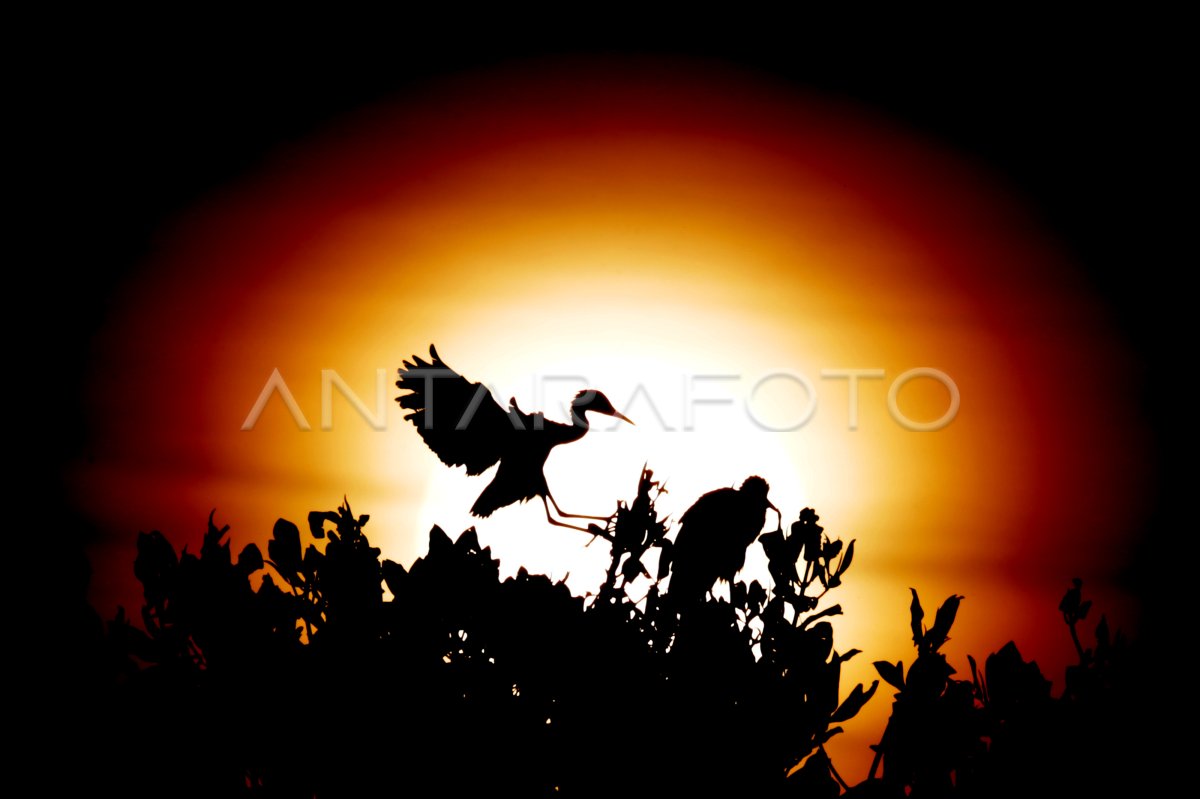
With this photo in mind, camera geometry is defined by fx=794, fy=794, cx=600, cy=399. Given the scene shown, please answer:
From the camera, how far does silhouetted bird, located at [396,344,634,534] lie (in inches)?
83.5

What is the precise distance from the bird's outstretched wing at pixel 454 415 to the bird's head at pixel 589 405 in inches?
6.3

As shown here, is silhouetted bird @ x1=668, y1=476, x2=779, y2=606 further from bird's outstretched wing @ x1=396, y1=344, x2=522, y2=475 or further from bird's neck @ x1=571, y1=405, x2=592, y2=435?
bird's outstretched wing @ x1=396, y1=344, x2=522, y2=475

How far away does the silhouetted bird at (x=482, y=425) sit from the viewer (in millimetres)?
2121

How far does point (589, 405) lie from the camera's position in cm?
215

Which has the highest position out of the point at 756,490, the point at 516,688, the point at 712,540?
the point at 756,490

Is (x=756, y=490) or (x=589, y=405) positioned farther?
(x=589, y=405)

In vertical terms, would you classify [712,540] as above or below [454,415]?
below

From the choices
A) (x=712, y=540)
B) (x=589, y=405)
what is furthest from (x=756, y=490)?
(x=589, y=405)

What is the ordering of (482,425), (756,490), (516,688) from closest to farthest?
A: (516,688) < (756,490) < (482,425)

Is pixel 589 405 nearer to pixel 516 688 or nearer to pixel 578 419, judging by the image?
pixel 578 419

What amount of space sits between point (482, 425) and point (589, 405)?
0.29 metres

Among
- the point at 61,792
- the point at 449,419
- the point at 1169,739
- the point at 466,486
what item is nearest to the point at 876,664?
the point at 1169,739

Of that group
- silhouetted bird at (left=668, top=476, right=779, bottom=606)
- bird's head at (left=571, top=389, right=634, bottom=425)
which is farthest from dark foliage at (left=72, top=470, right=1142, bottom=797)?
bird's head at (left=571, top=389, right=634, bottom=425)

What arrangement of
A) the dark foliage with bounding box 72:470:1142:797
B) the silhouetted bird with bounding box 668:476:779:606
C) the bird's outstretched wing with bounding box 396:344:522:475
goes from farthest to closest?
the bird's outstretched wing with bounding box 396:344:522:475, the silhouetted bird with bounding box 668:476:779:606, the dark foliage with bounding box 72:470:1142:797
